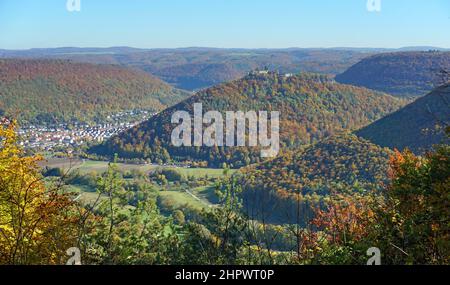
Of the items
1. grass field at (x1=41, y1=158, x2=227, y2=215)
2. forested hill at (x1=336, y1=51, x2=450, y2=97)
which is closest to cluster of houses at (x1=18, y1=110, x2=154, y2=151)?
grass field at (x1=41, y1=158, x2=227, y2=215)

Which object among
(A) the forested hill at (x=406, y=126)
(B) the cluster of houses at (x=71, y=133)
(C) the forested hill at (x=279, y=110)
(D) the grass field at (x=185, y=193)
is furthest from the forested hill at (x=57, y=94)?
(A) the forested hill at (x=406, y=126)

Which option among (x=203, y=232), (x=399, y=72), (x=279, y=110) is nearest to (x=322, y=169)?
(x=279, y=110)

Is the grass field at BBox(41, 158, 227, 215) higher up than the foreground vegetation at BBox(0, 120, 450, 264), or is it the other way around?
the foreground vegetation at BBox(0, 120, 450, 264)

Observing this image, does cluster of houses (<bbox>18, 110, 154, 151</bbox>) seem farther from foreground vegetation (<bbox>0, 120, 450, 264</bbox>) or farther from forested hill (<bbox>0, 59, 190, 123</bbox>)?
foreground vegetation (<bbox>0, 120, 450, 264</bbox>)

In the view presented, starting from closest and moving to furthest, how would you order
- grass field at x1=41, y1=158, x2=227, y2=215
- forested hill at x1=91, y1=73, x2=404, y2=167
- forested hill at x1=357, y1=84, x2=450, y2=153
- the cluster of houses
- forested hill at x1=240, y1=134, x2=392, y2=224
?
forested hill at x1=240, y1=134, x2=392, y2=224, grass field at x1=41, y1=158, x2=227, y2=215, forested hill at x1=357, y1=84, x2=450, y2=153, forested hill at x1=91, y1=73, x2=404, y2=167, the cluster of houses

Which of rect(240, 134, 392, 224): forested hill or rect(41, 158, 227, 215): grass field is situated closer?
rect(240, 134, 392, 224): forested hill

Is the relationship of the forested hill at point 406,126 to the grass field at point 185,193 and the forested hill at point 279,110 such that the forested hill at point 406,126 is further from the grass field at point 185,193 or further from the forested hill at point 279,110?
the forested hill at point 279,110
